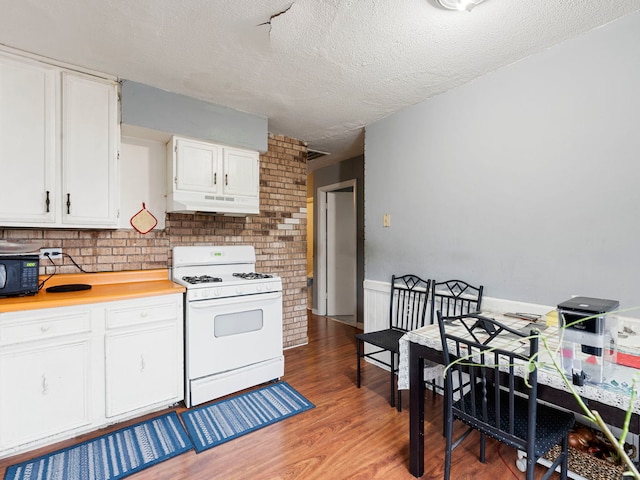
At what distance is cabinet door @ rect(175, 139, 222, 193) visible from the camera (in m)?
2.73

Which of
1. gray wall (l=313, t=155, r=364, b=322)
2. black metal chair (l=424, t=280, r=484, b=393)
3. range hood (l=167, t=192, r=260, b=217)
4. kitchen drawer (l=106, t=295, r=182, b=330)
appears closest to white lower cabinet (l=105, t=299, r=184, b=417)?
kitchen drawer (l=106, t=295, r=182, b=330)

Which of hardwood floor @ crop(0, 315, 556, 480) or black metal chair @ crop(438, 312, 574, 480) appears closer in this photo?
black metal chair @ crop(438, 312, 574, 480)

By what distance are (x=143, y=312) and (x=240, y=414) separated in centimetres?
99

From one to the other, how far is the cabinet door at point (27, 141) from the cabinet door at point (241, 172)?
4.02 ft

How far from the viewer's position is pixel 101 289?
2371 mm

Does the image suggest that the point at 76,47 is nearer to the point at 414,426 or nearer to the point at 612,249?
the point at 414,426

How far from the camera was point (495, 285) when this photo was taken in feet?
7.61

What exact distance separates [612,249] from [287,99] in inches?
96.4

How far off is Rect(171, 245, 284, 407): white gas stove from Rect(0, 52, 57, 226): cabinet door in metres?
1.04

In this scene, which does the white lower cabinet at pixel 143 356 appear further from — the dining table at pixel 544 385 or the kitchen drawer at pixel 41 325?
the dining table at pixel 544 385

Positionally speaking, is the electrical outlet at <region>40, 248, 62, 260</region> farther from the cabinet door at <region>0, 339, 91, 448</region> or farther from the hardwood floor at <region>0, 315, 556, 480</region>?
the hardwood floor at <region>0, 315, 556, 480</region>

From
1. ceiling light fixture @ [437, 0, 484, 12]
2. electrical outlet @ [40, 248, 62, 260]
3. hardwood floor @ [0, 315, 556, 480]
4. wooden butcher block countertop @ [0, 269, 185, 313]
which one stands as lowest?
hardwood floor @ [0, 315, 556, 480]

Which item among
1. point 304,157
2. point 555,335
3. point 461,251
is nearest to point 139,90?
point 304,157

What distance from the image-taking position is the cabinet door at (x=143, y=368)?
2.15 meters
